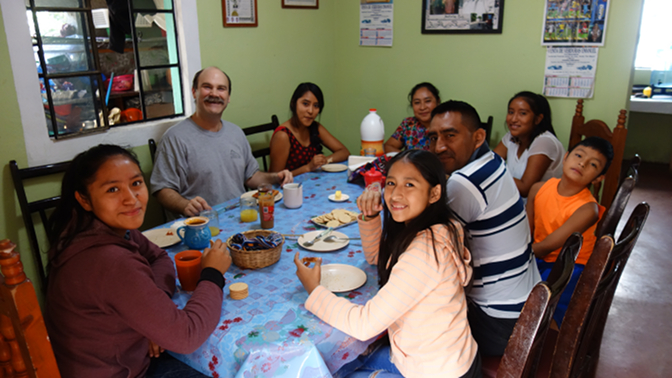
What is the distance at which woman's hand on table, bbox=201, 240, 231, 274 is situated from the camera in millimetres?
1351

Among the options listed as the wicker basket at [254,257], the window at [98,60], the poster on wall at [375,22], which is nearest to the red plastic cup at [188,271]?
the wicker basket at [254,257]

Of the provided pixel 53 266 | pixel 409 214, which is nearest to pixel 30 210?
pixel 53 266

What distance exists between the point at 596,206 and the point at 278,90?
91.5 inches

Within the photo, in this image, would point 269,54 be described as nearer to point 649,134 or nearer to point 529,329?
point 529,329

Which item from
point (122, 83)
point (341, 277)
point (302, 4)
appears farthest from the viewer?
point (302, 4)

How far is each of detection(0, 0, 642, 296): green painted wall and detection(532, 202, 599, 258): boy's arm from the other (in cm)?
138

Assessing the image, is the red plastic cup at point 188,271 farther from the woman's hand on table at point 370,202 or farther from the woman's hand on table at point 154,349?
the woman's hand on table at point 370,202

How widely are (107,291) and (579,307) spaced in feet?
3.72

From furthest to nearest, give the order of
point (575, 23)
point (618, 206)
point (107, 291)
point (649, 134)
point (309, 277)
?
point (649, 134) → point (575, 23) → point (618, 206) → point (309, 277) → point (107, 291)

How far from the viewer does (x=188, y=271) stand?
1337mm

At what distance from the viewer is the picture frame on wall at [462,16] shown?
10.2 ft

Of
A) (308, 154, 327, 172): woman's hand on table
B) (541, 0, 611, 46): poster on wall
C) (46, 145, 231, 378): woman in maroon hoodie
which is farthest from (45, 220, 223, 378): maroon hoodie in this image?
(541, 0, 611, 46): poster on wall

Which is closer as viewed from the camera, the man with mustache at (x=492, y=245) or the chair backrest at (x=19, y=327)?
the chair backrest at (x=19, y=327)

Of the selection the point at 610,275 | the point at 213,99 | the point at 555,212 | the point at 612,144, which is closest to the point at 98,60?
the point at 213,99
